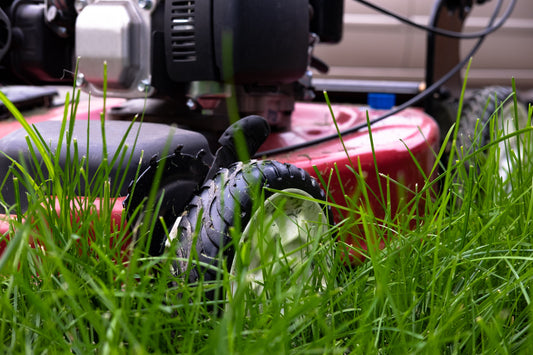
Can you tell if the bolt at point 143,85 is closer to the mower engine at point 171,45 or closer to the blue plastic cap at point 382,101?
the mower engine at point 171,45

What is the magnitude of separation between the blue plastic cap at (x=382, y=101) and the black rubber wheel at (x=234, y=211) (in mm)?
938

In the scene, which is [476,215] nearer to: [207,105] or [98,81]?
[207,105]

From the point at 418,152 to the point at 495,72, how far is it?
2.35 meters

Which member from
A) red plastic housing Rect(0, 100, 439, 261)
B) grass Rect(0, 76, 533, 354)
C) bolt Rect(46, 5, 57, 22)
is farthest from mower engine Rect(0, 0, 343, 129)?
grass Rect(0, 76, 533, 354)

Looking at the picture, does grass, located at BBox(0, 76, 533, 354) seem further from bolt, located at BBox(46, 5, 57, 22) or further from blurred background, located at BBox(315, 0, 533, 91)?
blurred background, located at BBox(315, 0, 533, 91)

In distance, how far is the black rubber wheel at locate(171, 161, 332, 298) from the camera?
677 mm

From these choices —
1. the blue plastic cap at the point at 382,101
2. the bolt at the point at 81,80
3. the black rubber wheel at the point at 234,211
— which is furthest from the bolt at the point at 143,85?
the blue plastic cap at the point at 382,101

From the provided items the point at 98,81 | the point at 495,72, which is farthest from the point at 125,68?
the point at 495,72

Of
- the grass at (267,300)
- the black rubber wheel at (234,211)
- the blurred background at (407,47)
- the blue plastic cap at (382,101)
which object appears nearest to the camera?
the grass at (267,300)

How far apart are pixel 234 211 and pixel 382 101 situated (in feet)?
3.67

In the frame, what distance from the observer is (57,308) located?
604 millimetres

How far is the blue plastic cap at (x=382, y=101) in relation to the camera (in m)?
1.71

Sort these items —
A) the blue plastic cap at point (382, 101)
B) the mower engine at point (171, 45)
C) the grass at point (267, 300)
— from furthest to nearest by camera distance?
the blue plastic cap at point (382, 101) < the mower engine at point (171, 45) < the grass at point (267, 300)

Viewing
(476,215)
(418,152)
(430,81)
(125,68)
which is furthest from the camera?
(430,81)
